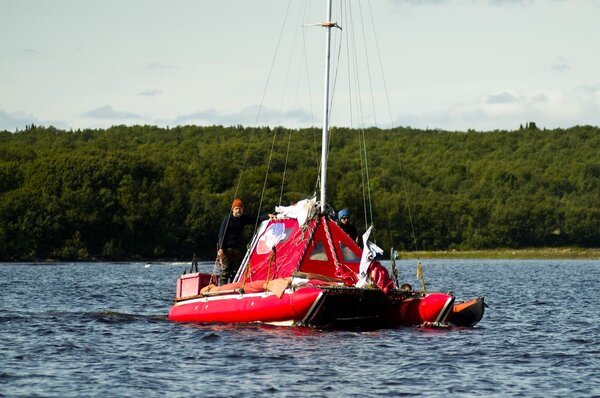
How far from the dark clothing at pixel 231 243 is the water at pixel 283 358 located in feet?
6.83

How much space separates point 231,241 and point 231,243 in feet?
0.21

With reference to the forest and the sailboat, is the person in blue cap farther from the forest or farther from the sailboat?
the forest

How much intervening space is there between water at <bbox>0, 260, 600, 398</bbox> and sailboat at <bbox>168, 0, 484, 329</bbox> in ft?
1.56

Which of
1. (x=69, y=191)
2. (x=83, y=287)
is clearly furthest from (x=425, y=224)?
(x=83, y=287)

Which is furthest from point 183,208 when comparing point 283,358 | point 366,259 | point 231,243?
point 283,358

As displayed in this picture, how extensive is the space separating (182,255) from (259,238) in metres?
105

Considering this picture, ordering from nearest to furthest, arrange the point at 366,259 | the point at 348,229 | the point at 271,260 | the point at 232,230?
the point at 366,259
the point at 271,260
the point at 232,230
the point at 348,229

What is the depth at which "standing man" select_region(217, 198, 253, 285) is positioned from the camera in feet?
112

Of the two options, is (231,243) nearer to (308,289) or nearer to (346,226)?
(346,226)

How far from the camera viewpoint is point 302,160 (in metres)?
179

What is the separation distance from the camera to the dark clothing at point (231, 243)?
3434cm

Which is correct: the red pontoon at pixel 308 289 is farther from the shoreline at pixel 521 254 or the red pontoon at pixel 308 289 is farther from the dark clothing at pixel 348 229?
the shoreline at pixel 521 254

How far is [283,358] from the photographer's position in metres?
26.9

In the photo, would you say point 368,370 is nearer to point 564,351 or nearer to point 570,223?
point 564,351
